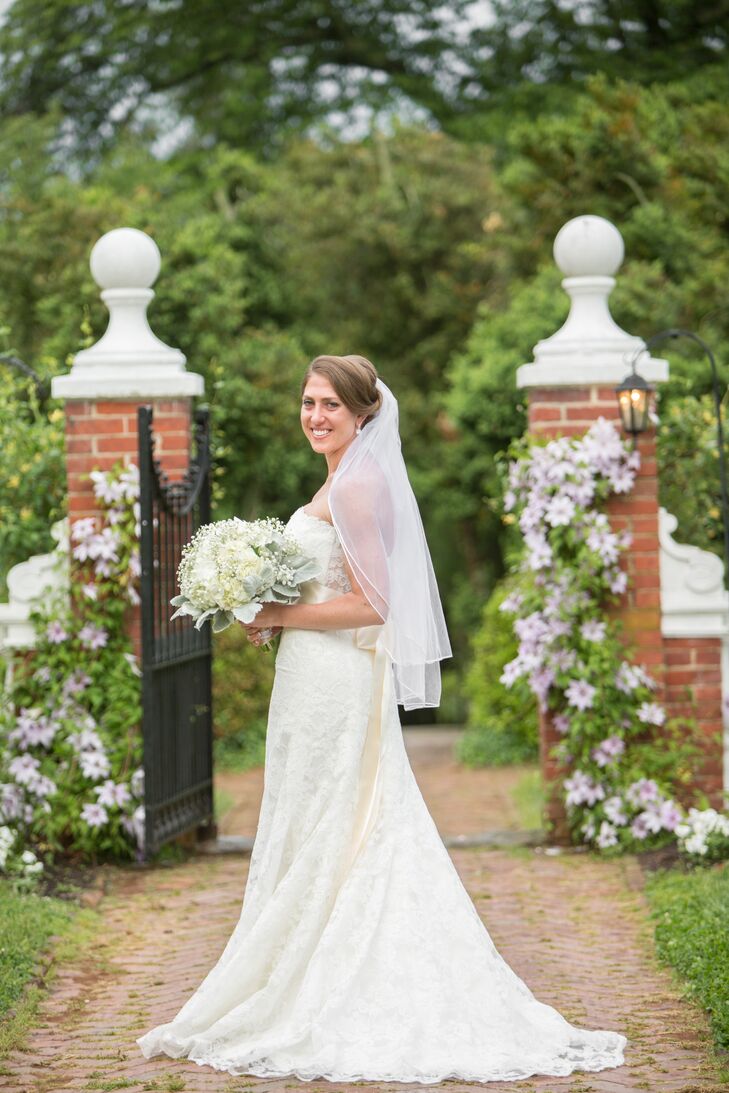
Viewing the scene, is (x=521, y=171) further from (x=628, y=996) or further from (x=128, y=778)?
(x=628, y=996)

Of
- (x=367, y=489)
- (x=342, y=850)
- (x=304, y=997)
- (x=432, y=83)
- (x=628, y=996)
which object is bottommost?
(x=628, y=996)

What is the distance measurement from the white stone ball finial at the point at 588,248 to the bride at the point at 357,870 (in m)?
2.49

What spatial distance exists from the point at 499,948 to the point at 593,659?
1.63m

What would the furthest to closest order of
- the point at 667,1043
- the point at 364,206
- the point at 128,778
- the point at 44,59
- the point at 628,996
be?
the point at 44,59
the point at 364,206
the point at 128,778
the point at 628,996
the point at 667,1043

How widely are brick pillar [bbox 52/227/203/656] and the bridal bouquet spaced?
2.45 metres

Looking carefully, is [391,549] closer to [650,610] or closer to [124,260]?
[650,610]

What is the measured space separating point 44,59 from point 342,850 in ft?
53.7

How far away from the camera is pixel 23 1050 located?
4.01m

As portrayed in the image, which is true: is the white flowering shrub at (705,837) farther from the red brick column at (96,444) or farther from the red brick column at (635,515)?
the red brick column at (96,444)

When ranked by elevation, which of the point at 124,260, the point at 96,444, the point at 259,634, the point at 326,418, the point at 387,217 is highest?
the point at 387,217

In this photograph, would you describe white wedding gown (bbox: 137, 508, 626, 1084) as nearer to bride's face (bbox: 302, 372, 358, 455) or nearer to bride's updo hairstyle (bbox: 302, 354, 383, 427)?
bride's face (bbox: 302, 372, 358, 455)

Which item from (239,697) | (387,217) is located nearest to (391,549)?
(239,697)

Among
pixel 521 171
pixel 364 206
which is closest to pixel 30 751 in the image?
pixel 521 171

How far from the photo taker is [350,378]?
4086 millimetres
